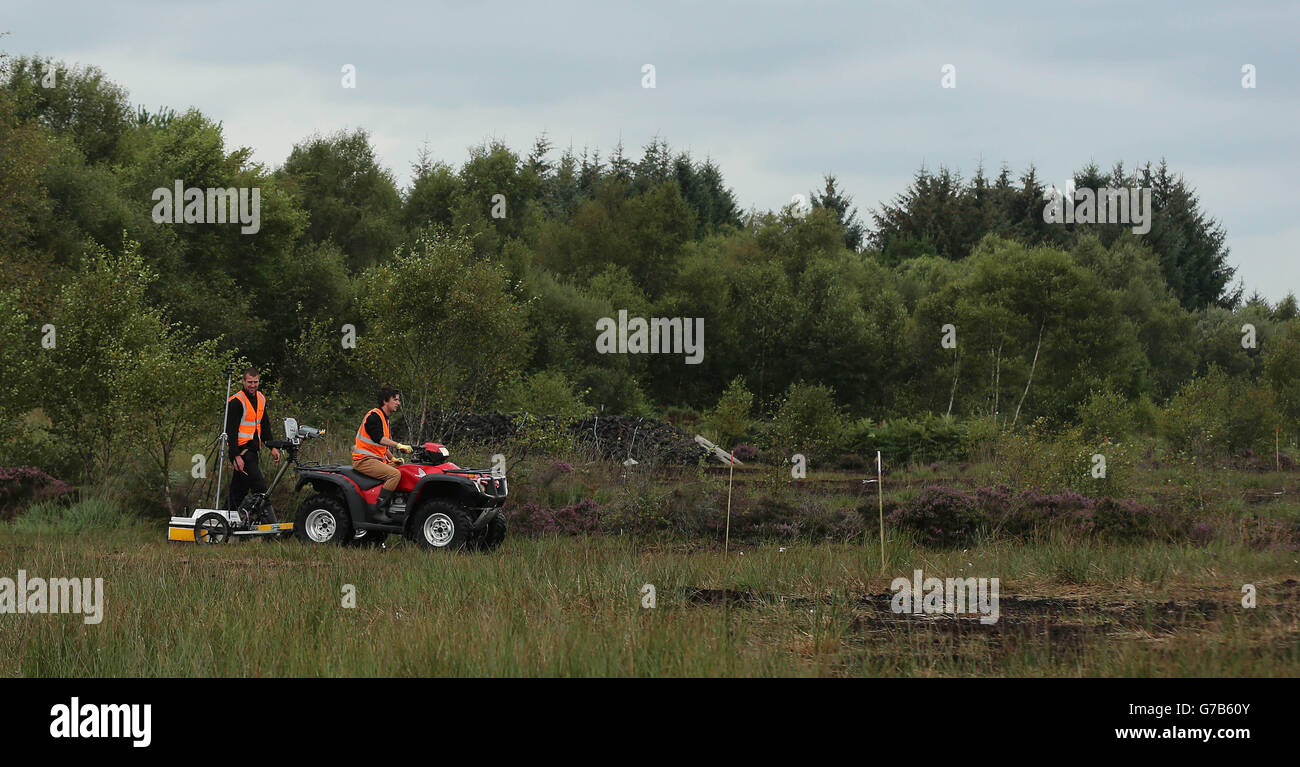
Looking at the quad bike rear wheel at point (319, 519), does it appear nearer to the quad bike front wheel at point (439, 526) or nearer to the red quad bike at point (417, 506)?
the red quad bike at point (417, 506)

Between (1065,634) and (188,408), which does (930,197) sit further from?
(1065,634)

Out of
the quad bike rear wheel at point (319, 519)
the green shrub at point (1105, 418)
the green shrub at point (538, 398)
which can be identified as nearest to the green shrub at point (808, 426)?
the green shrub at point (1105, 418)

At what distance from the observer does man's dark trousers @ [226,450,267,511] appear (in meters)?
15.8

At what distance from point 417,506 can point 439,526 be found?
431 millimetres

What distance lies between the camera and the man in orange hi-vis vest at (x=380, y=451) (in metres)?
15.1

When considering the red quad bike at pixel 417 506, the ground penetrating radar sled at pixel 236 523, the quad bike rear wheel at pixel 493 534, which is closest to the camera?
the red quad bike at pixel 417 506

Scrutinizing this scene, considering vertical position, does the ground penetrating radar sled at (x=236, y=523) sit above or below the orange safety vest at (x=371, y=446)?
below

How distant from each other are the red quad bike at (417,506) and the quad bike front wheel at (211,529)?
1.03 metres

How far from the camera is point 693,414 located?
5212 cm

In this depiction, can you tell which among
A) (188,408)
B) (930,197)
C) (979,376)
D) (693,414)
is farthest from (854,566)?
(930,197)

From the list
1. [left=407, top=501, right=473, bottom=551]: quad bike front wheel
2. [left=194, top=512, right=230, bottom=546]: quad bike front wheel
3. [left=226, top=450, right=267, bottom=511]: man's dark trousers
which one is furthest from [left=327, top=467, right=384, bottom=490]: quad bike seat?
[left=194, top=512, right=230, bottom=546]: quad bike front wheel

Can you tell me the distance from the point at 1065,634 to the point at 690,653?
3250 mm

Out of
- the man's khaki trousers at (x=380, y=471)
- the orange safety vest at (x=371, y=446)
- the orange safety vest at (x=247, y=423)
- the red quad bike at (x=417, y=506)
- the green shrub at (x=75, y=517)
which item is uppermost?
the orange safety vest at (x=247, y=423)

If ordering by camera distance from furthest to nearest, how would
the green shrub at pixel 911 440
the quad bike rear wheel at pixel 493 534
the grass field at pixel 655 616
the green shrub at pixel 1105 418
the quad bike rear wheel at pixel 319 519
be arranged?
the green shrub at pixel 911 440, the green shrub at pixel 1105 418, the quad bike rear wheel at pixel 319 519, the quad bike rear wheel at pixel 493 534, the grass field at pixel 655 616
